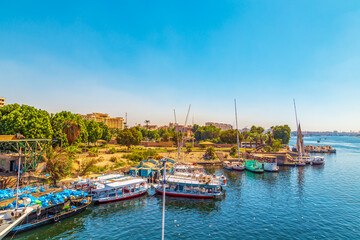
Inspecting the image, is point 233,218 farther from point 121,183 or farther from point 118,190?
point 118,190

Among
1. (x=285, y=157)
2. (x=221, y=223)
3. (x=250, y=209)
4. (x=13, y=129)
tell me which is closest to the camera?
(x=221, y=223)

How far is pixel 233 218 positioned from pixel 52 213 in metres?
28.8

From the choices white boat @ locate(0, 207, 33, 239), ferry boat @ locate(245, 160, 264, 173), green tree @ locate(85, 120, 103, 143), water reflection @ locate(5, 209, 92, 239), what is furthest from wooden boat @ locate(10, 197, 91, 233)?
green tree @ locate(85, 120, 103, 143)

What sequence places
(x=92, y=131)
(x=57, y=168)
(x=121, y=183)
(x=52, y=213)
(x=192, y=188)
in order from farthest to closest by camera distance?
(x=92, y=131)
(x=57, y=168)
(x=192, y=188)
(x=121, y=183)
(x=52, y=213)

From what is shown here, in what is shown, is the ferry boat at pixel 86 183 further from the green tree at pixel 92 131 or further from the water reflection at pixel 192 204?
the green tree at pixel 92 131

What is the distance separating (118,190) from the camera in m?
45.0

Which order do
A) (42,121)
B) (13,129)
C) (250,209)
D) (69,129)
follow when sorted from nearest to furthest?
(250,209), (13,129), (42,121), (69,129)

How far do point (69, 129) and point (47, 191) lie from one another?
3943 cm

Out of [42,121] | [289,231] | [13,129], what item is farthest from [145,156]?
[289,231]

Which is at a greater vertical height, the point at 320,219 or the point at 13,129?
the point at 13,129

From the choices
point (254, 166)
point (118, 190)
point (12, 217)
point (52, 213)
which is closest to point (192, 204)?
point (118, 190)

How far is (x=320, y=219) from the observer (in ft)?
117

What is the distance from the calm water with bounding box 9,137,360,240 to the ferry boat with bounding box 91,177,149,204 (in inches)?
76.3

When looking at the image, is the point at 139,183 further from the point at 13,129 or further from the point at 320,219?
the point at 13,129
